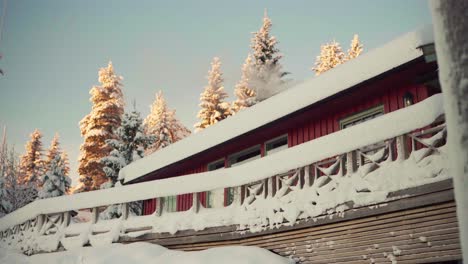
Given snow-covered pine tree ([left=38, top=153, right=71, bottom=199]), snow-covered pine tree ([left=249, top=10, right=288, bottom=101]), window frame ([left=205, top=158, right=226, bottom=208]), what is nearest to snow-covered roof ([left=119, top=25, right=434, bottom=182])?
window frame ([left=205, top=158, right=226, bottom=208])

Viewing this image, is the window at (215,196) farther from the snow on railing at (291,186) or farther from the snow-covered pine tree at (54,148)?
the snow-covered pine tree at (54,148)

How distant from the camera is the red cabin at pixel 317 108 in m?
10.4

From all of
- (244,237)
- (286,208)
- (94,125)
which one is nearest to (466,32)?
(286,208)

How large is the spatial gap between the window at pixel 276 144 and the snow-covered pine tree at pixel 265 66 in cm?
2331

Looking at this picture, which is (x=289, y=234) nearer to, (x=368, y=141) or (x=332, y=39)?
(x=368, y=141)

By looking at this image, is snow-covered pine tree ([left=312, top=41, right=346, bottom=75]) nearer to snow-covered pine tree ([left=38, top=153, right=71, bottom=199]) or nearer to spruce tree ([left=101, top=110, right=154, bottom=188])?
spruce tree ([left=101, top=110, right=154, bottom=188])

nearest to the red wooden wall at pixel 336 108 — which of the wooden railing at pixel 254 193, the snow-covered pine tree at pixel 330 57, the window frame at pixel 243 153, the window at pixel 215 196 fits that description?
the window frame at pixel 243 153

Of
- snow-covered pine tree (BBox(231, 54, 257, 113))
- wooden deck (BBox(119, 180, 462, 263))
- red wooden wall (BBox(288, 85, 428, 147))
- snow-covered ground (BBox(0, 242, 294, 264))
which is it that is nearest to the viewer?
wooden deck (BBox(119, 180, 462, 263))

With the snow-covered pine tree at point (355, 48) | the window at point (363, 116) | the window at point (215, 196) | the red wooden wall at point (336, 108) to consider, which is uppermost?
the snow-covered pine tree at point (355, 48)

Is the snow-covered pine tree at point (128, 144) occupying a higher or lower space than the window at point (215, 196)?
higher

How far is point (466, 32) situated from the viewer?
7.72 ft

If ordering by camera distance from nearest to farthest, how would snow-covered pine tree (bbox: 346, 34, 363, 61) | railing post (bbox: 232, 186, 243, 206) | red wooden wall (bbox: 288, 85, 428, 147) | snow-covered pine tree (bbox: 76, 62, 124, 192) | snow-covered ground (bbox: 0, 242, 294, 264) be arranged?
A: 1. snow-covered ground (bbox: 0, 242, 294, 264)
2. railing post (bbox: 232, 186, 243, 206)
3. red wooden wall (bbox: 288, 85, 428, 147)
4. snow-covered pine tree (bbox: 76, 62, 124, 192)
5. snow-covered pine tree (bbox: 346, 34, 363, 61)

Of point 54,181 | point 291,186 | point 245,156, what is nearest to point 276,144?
point 245,156

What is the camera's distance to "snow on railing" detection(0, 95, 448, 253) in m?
7.40
